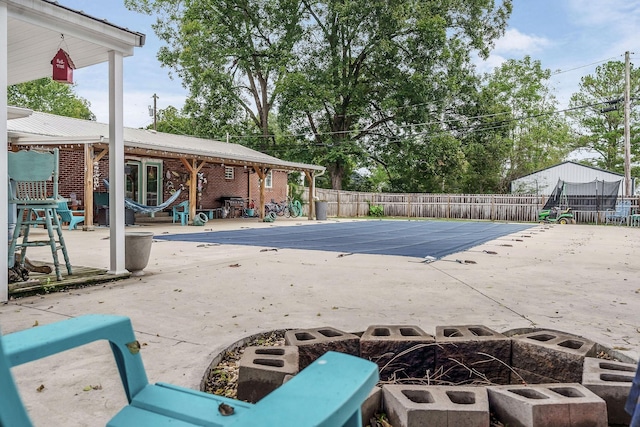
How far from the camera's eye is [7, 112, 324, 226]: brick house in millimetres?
10172

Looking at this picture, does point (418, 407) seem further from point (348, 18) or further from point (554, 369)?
point (348, 18)

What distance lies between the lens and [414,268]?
16.9 feet

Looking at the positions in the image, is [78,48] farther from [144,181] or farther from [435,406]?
[144,181]

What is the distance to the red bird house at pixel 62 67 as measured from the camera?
14.0ft

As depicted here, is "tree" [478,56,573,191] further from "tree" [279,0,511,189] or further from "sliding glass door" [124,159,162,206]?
"sliding glass door" [124,159,162,206]

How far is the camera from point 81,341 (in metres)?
0.87

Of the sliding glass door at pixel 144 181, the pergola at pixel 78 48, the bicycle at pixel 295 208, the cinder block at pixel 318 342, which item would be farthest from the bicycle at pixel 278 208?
the cinder block at pixel 318 342

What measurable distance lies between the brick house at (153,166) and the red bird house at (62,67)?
4744 mm

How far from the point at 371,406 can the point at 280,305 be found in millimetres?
1687

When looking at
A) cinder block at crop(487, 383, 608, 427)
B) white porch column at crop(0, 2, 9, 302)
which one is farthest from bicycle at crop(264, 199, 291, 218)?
cinder block at crop(487, 383, 608, 427)

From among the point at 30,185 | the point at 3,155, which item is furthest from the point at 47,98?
the point at 3,155

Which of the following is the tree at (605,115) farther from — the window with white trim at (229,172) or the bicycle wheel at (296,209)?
the window with white trim at (229,172)

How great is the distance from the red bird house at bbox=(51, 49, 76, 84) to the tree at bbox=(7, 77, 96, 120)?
2663 cm

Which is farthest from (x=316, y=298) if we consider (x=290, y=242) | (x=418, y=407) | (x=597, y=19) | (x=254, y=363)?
(x=597, y=19)
